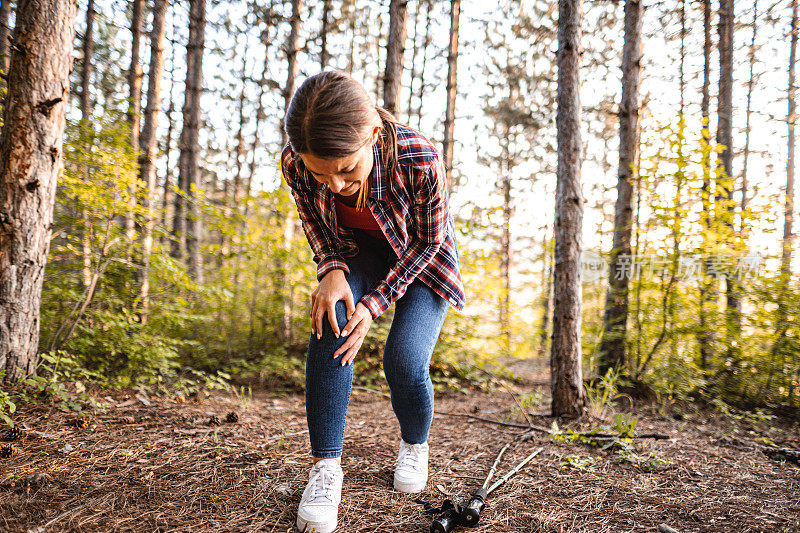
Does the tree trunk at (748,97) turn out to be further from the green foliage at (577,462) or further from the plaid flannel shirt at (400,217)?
the plaid flannel shirt at (400,217)

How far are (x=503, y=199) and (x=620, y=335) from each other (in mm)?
9781

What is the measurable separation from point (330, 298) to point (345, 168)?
0.48m

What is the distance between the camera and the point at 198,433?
2.36 m

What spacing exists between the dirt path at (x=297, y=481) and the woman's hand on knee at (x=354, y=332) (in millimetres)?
592

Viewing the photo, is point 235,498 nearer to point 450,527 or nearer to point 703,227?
point 450,527

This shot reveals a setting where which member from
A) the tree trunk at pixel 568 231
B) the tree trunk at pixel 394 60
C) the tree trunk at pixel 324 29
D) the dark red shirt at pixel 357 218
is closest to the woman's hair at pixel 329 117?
the dark red shirt at pixel 357 218

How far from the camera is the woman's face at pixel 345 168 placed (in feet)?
4.59

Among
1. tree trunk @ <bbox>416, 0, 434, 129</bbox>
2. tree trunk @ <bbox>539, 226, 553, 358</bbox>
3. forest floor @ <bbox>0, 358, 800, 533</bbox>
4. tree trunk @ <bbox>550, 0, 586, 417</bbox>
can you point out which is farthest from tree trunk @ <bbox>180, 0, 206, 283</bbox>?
tree trunk @ <bbox>539, 226, 553, 358</bbox>

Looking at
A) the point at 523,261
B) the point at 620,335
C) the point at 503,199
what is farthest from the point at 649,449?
Result: the point at 523,261

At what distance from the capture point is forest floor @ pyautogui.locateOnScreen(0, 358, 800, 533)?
1.55 m

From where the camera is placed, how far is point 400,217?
1731 mm

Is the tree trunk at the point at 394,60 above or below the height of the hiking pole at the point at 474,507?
above

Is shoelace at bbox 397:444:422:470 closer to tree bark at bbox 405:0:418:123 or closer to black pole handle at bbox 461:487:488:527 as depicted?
black pole handle at bbox 461:487:488:527

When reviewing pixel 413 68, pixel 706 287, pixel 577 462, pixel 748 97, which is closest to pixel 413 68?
pixel 413 68
